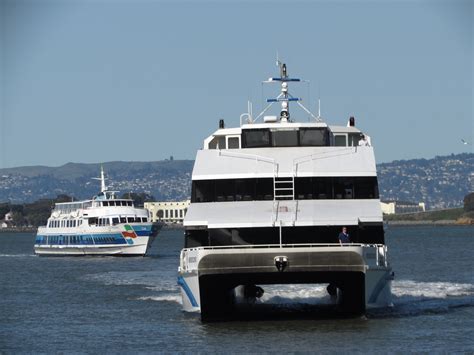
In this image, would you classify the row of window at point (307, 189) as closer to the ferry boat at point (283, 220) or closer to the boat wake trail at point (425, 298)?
the ferry boat at point (283, 220)

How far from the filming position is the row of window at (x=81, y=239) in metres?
89.6

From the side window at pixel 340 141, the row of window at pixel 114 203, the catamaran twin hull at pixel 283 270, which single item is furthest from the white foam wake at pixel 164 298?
the row of window at pixel 114 203

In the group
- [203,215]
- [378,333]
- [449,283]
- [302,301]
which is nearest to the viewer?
[378,333]

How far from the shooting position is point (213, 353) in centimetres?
2866

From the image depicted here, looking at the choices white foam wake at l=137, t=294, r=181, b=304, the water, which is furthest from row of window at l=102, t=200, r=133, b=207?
white foam wake at l=137, t=294, r=181, b=304

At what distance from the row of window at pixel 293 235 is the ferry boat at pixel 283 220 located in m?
0.02

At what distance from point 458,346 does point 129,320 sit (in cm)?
1099

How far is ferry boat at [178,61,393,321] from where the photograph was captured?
31.0m

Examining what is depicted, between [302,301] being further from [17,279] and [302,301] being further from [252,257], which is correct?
[17,279]

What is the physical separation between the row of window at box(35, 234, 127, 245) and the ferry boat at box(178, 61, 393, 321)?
54.6m

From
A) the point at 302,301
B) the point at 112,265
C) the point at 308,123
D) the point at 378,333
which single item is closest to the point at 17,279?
the point at 112,265

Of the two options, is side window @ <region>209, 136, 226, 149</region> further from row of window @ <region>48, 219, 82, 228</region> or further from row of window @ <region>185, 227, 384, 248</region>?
row of window @ <region>48, 219, 82, 228</region>

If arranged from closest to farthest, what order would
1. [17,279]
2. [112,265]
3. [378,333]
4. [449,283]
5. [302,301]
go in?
[378,333], [302,301], [449,283], [17,279], [112,265]

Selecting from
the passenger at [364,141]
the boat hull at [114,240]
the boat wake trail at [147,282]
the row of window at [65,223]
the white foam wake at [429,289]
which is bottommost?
the boat wake trail at [147,282]
